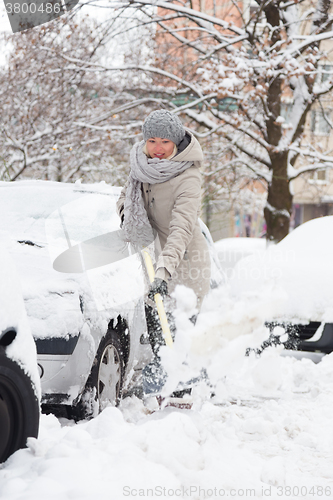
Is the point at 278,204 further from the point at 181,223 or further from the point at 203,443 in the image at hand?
the point at 203,443

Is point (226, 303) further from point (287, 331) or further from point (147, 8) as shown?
point (147, 8)

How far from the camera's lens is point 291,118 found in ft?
42.7

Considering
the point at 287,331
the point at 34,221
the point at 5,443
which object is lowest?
the point at 287,331

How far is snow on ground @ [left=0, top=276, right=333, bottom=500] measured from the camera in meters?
2.35

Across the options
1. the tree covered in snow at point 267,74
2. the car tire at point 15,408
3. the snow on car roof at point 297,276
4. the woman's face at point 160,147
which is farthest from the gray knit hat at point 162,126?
the tree covered in snow at point 267,74

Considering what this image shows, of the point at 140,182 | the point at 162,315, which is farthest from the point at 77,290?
the point at 140,182

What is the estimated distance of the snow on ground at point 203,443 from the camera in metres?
2.35

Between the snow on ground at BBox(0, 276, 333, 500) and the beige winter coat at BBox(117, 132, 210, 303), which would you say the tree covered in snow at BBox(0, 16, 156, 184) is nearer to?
the beige winter coat at BBox(117, 132, 210, 303)

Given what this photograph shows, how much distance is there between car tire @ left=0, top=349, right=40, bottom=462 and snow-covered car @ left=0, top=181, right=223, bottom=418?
729 millimetres

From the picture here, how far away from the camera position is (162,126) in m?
3.44

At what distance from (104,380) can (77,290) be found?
2.12ft

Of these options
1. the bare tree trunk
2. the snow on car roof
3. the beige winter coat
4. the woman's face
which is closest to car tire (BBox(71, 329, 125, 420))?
the beige winter coat

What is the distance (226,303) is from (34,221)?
4.75ft

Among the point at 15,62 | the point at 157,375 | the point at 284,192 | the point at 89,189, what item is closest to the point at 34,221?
the point at 89,189
